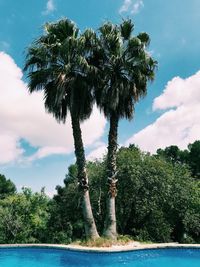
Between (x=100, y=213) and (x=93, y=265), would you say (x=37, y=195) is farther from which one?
(x=93, y=265)

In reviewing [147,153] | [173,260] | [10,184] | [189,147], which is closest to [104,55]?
[147,153]

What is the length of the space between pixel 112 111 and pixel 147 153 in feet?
16.1

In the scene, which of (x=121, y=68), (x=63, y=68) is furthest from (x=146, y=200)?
(x=63, y=68)

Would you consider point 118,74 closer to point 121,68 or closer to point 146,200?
point 121,68

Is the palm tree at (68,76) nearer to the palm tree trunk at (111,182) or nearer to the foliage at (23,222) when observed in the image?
the palm tree trunk at (111,182)

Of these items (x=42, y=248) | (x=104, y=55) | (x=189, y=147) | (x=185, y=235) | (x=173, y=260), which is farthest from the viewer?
(x=189, y=147)

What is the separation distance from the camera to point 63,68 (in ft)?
59.8

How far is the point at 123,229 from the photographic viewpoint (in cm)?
2177

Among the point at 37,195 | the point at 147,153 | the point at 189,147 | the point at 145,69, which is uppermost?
the point at 189,147

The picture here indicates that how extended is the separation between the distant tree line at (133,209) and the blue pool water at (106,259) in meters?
4.02

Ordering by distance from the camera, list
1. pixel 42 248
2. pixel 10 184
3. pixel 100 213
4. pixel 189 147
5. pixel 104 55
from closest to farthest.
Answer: pixel 42 248 → pixel 104 55 → pixel 100 213 → pixel 189 147 → pixel 10 184

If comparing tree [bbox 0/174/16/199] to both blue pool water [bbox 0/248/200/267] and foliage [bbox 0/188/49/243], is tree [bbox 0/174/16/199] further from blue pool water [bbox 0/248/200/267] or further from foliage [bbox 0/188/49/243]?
blue pool water [bbox 0/248/200/267]

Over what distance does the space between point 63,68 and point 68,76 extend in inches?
17.5

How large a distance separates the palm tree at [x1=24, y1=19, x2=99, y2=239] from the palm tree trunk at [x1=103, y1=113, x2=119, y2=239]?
0.70 metres
